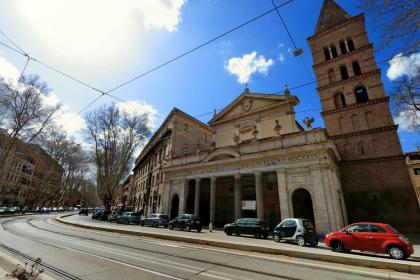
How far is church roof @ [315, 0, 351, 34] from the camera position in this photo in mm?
29234

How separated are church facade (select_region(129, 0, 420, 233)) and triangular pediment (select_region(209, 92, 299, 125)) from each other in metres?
0.13

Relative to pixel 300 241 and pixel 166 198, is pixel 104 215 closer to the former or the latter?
pixel 166 198

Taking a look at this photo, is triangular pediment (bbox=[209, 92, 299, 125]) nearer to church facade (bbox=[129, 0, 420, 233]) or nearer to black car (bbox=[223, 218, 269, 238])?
church facade (bbox=[129, 0, 420, 233])

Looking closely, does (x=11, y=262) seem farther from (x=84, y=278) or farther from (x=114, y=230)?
(x=114, y=230)

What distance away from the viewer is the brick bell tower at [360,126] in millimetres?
19969

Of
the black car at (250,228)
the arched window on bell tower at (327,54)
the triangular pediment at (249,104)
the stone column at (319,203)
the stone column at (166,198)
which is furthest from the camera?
the arched window on bell tower at (327,54)

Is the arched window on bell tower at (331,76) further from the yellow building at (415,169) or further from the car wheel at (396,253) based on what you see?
the yellow building at (415,169)

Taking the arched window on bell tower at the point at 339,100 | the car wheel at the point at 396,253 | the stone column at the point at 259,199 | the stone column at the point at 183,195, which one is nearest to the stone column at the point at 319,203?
the stone column at the point at 259,199

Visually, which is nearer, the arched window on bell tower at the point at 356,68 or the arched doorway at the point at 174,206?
the arched window on bell tower at the point at 356,68

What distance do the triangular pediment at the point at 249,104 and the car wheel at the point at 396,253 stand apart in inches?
701

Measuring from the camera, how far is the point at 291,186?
58.8ft

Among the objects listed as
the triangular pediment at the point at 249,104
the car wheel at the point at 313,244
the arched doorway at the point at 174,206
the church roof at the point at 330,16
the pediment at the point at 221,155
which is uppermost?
the church roof at the point at 330,16

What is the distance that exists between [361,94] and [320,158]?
14.4m

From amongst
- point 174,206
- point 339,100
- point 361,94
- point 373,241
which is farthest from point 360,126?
point 174,206
